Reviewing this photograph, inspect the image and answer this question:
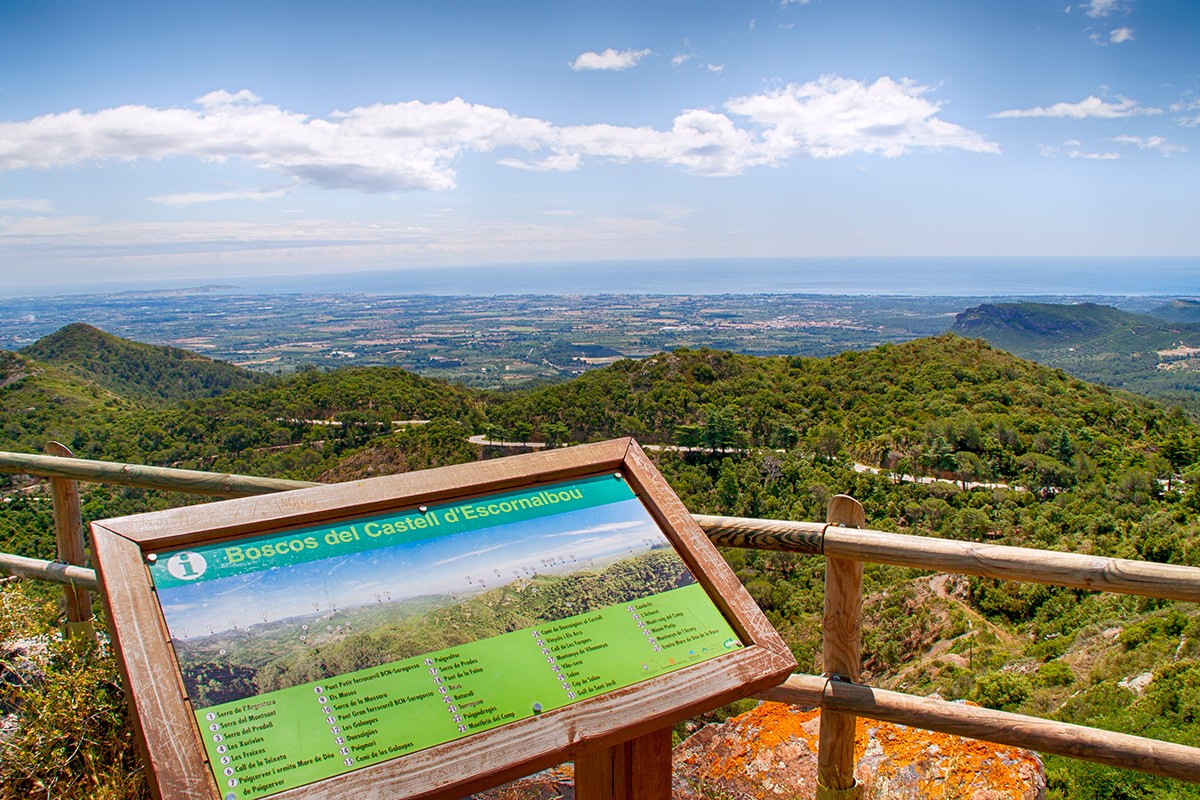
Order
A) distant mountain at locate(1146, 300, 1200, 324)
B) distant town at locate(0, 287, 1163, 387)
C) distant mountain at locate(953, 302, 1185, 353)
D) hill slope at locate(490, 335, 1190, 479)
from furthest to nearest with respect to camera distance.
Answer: distant mountain at locate(1146, 300, 1200, 324) → distant mountain at locate(953, 302, 1185, 353) → distant town at locate(0, 287, 1163, 387) → hill slope at locate(490, 335, 1190, 479)

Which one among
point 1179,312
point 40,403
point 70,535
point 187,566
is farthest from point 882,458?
point 1179,312

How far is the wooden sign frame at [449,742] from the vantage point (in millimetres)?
1183

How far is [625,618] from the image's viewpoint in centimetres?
162

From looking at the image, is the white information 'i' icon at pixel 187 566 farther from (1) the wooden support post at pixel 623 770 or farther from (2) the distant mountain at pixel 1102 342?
(2) the distant mountain at pixel 1102 342

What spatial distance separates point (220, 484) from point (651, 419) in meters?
27.1

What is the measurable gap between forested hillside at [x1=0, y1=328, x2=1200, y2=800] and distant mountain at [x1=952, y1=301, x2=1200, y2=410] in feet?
110

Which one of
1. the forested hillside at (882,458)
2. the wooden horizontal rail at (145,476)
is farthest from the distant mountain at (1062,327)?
the wooden horizontal rail at (145,476)

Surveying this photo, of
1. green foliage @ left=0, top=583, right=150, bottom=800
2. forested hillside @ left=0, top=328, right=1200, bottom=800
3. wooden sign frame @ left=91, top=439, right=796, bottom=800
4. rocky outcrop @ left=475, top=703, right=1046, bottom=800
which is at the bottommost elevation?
forested hillside @ left=0, top=328, right=1200, bottom=800

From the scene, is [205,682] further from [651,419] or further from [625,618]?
[651,419]

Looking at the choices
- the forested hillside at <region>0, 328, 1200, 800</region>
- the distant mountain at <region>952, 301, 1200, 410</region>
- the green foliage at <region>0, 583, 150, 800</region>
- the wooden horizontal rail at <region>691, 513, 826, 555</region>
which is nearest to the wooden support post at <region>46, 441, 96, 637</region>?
the green foliage at <region>0, 583, 150, 800</region>

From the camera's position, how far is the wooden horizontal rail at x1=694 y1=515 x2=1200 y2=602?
176 cm

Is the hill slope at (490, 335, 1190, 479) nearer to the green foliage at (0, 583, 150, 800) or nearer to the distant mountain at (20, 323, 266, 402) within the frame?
the distant mountain at (20, 323, 266, 402)

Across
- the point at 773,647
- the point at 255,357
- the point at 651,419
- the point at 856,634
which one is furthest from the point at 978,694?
the point at 255,357

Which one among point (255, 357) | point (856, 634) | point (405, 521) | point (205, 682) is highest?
point (405, 521)
